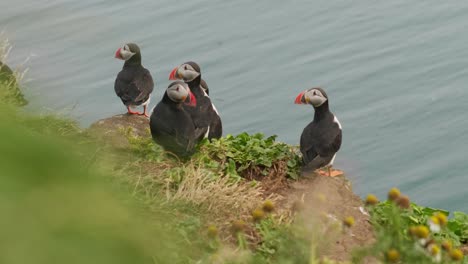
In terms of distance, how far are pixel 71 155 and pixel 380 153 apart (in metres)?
10.7

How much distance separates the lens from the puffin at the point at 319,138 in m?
7.47

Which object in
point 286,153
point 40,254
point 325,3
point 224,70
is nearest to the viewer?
point 40,254

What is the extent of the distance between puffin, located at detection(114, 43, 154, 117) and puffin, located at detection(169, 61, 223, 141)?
1.93 ft

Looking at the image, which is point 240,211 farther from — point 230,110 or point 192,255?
point 230,110

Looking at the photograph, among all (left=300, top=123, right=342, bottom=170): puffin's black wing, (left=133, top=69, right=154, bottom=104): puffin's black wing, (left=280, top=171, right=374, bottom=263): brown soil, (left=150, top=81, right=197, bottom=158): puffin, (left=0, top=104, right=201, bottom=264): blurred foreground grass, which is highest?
(left=0, top=104, right=201, bottom=264): blurred foreground grass

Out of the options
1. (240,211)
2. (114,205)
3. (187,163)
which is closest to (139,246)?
(114,205)

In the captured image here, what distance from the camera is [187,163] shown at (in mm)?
7012

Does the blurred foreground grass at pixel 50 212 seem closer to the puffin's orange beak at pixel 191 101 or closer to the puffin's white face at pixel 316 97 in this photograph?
the puffin's orange beak at pixel 191 101

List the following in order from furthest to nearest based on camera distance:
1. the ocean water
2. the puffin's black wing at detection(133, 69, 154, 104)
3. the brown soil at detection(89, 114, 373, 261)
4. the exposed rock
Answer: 1. the ocean water
2. the puffin's black wing at detection(133, 69, 154, 104)
3. the exposed rock
4. the brown soil at detection(89, 114, 373, 261)

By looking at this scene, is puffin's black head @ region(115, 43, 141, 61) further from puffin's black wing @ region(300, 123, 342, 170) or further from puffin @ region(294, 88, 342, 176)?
puffin's black wing @ region(300, 123, 342, 170)

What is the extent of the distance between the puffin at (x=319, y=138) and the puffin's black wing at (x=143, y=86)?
1.92 m

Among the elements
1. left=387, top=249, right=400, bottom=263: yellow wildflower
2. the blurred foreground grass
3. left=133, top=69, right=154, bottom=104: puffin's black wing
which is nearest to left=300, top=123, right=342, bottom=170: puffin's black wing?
left=133, top=69, right=154, bottom=104: puffin's black wing

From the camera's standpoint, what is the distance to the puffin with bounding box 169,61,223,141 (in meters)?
7.93

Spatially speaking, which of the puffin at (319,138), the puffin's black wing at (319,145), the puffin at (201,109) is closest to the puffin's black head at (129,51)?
the puffin at (201,109)
